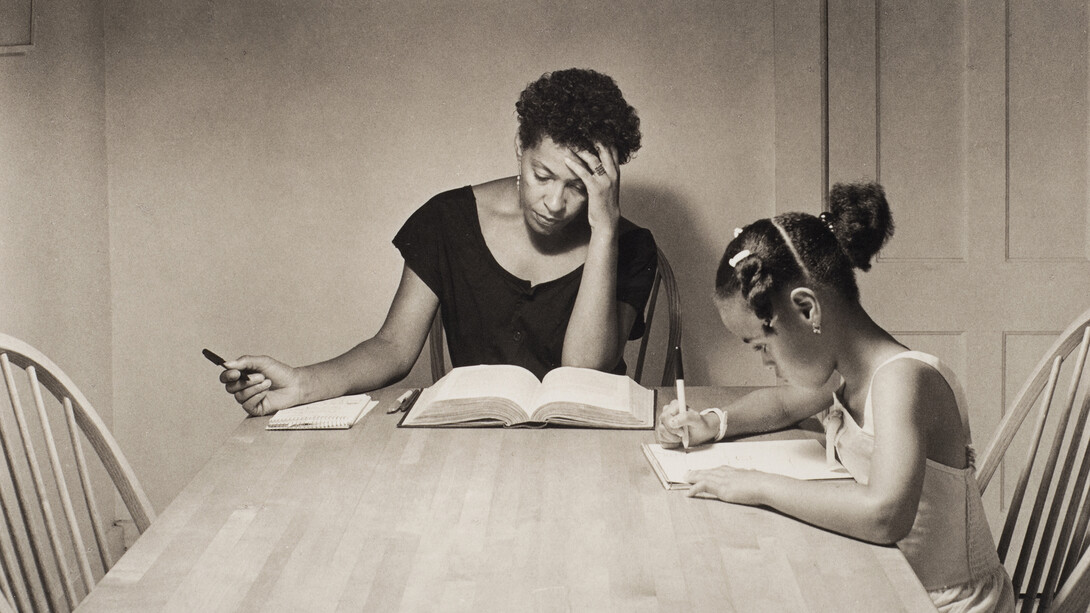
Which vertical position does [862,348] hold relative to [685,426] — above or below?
above

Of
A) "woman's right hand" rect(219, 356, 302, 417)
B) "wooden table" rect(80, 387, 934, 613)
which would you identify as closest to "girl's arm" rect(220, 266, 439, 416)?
"woman's right hand" rect(219, 356, 302, 417)

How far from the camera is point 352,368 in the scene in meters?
2.11

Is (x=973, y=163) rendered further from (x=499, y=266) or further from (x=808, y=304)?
(x=808, y=304)

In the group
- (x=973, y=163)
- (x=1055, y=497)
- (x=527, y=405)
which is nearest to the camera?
(x=1055, y=497)

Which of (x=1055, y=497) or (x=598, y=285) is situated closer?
(x=1055, y=497)

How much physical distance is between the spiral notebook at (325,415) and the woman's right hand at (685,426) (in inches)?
22.6

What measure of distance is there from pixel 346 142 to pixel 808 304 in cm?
193

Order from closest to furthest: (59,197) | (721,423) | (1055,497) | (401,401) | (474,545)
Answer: (474,545), (1055,497), (721,423), (401,401), (59,197)

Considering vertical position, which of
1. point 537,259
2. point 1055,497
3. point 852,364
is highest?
point 537,259

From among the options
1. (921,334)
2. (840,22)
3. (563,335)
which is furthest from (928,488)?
(840,22)

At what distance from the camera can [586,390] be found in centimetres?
191

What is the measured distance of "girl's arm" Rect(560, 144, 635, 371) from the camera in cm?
229

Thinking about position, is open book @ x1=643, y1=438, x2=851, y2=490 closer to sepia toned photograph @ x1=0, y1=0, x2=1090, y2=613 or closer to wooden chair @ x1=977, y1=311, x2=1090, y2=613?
sepia toned photograph @ x1=0, y1=0, x2=1090, y2=613

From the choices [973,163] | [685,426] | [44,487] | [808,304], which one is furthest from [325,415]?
[973,163]
